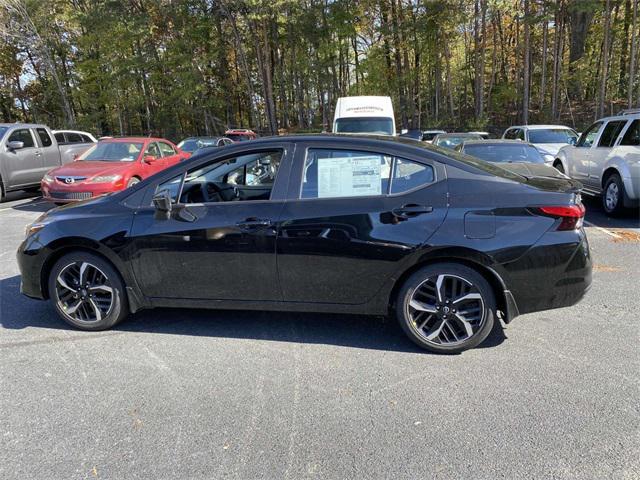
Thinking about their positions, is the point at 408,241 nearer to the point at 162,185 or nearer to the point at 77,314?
the point at 162,185

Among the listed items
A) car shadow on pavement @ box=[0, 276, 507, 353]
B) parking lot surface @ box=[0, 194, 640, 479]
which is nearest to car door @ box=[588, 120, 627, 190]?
parking lot surface @ box=[0, 194, 640, 479]

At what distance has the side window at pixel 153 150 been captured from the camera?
10.5m

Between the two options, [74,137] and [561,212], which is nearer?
[561,212]

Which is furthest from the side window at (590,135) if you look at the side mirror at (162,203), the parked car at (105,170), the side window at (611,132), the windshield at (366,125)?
the parked car at (105,170)

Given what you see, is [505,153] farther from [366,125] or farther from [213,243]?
[213,243]

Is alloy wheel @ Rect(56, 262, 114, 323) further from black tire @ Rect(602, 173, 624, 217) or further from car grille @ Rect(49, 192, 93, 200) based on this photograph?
black tire @ Rect(602, 173, 624, 217)

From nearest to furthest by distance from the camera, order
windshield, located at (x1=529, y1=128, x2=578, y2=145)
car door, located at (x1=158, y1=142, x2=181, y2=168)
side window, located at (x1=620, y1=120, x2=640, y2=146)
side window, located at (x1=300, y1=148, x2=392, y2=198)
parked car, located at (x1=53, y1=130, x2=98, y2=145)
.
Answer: side window, located at (x1=300, y1=148, x2=392, y2=198) → side window, located at (x1=620, y1=120, x2=640, y2=146) → car door, located at (x1=158, y1=142, x2=181, y2=168) → windshield, located at (x1=529, y1=128, x2=578, y2=145) → parked car, located at (x1=53, y1=130, x2=98, y2=145)

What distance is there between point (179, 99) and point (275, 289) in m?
32.8

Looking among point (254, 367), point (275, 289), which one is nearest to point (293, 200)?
point (275, 289)

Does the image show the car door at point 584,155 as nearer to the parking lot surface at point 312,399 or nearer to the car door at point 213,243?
the parking lot surface at point 312,399

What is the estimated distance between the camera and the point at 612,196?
8031mm

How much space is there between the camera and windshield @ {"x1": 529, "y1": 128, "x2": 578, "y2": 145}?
12183 millimetres

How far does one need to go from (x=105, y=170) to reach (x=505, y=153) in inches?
317

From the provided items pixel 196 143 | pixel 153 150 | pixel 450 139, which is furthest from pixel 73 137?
pixel 450 139
